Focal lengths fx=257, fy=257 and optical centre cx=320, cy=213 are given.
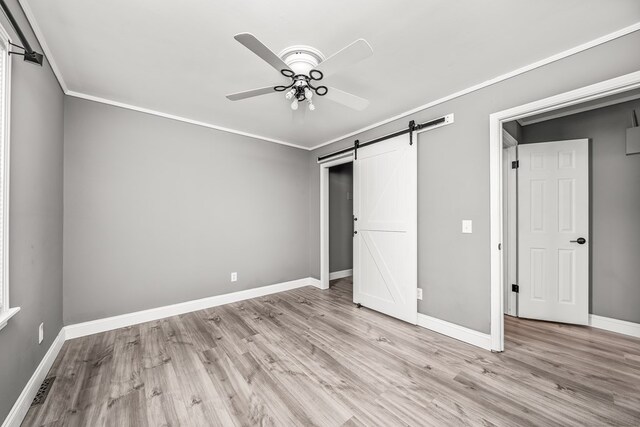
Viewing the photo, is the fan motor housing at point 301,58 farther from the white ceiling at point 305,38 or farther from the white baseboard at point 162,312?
the white baseboard at point 162,312

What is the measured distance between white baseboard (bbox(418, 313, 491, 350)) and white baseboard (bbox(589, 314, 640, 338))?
1.56 meters

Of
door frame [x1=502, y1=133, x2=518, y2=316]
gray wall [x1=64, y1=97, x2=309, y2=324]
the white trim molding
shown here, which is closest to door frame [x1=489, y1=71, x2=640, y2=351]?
door frame [x1=502, y1=133, x2=518, y2=316]

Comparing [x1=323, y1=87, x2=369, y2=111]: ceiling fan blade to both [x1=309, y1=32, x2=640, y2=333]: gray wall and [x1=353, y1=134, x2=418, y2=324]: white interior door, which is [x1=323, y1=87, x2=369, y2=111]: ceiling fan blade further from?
[x1=353, y1=134, x2=418, y2=324]: white interior door

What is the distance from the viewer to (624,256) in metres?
2.75

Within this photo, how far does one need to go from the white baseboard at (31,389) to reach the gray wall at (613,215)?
199 inches

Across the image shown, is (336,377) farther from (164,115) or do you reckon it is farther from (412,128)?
(164,115)

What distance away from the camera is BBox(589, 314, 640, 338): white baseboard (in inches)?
104

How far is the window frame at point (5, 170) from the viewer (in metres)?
1.38

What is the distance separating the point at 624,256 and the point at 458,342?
6.77 ft

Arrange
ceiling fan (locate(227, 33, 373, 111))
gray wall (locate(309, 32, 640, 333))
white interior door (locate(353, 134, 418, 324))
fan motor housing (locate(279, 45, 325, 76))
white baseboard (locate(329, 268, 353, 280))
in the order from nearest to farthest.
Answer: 1. ceiling fan (locate(227, 33, 373, 111))
2. fan motor housing (locate(279, 45, 325, 76))
3. gray wall (locate(309, 32, 640, 333))
4. white interior door (locate(353, 134, 418, 324))
5. white baseboard (locate(329, 268, 353, 280))

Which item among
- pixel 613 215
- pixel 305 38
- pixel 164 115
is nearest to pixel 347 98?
pixel 305 38

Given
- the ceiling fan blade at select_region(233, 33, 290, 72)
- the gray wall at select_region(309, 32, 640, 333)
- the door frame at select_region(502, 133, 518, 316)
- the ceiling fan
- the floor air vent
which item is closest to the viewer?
the ceiling fan blade at select_region(233, 33, 290, 72)

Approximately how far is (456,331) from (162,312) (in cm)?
338

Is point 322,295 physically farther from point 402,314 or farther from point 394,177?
point 394,177
